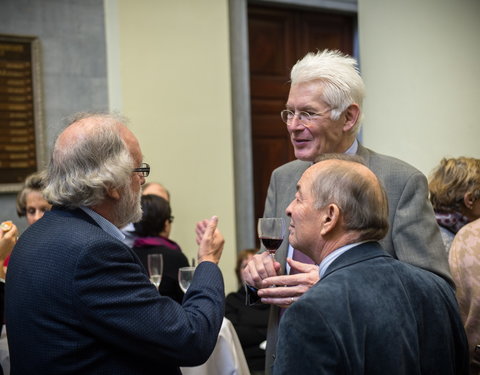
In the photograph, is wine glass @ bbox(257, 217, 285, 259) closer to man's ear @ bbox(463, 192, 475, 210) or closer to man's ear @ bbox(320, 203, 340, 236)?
man's ear @ bbox(320, 203, 340, 236)

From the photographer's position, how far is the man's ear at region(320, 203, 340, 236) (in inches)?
57.1

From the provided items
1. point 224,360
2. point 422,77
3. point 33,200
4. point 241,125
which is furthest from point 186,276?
point 241,125

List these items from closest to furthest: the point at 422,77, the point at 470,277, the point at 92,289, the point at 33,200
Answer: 1. the point at 92,289
2. the point at 470,277
3. the point at 422,77
4. the point at 33,200

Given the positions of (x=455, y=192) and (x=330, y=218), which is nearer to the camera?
(x=330, y=218)

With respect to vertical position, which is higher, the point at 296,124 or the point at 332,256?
the point at 296,124

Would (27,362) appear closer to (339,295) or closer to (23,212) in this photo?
(339,295)

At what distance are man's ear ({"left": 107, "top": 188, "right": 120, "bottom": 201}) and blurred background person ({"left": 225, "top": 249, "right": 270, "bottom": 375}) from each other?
2.24m

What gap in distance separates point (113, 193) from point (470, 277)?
4.29ft

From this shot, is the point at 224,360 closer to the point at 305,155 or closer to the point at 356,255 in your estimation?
the point at 305,155

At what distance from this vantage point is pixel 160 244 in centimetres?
374

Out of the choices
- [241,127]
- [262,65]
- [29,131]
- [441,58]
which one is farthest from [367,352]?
[262,65]

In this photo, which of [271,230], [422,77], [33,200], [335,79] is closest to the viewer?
[271,230]

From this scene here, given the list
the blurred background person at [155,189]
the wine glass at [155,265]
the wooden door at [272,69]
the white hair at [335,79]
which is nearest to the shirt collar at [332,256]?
the white hair at [335,79]

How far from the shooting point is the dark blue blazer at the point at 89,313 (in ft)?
5.02
